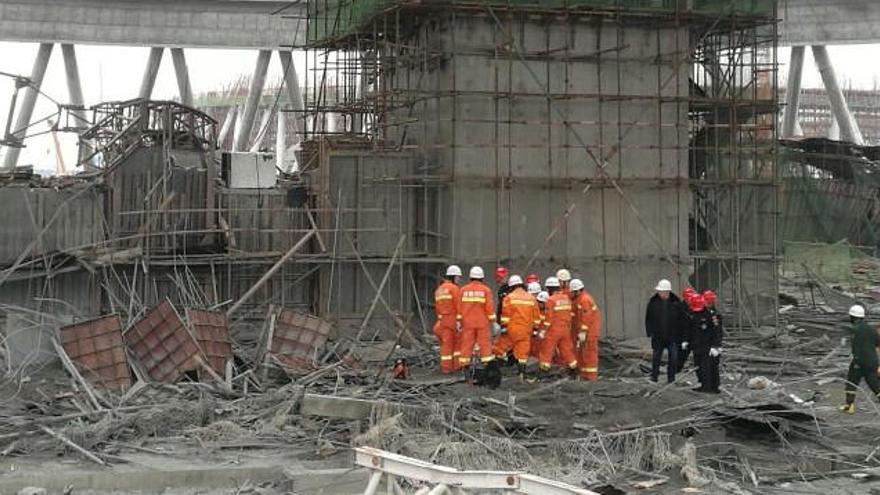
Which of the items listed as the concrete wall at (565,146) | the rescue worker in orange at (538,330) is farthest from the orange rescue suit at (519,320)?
the concrete wall at (565,146)

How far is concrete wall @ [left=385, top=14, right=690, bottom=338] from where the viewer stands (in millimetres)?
18844

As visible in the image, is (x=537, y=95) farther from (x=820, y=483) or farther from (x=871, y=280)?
(x=871, y=280)

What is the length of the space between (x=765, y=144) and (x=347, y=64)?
1055 centimetres

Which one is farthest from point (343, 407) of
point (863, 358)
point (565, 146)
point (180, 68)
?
point (180, 68)

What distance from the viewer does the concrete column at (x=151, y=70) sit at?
41.6 m

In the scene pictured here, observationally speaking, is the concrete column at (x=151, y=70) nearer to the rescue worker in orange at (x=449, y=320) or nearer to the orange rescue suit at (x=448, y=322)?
the rescue worker in orange at (x=449, y=320)

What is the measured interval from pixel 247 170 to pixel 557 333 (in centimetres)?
1112

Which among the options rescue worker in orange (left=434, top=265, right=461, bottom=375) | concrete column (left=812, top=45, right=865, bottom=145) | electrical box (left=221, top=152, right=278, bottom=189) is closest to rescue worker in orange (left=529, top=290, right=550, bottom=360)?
rescue worker in orange (left=434, top=265, right=461, bottom=375)

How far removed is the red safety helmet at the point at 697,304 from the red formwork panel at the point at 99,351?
28.0 ft

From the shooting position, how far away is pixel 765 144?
21.7 m

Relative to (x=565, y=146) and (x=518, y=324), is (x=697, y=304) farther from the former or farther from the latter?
(x=565, y=146)

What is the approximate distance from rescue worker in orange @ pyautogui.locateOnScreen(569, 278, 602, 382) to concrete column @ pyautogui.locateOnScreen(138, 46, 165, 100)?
31492 mm

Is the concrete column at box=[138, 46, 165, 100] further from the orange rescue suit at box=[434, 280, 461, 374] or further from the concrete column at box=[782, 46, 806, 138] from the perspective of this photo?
the orange rescue suit at box=[434, 280, 461, 374]

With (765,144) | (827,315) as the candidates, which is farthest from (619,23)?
(827,315)
